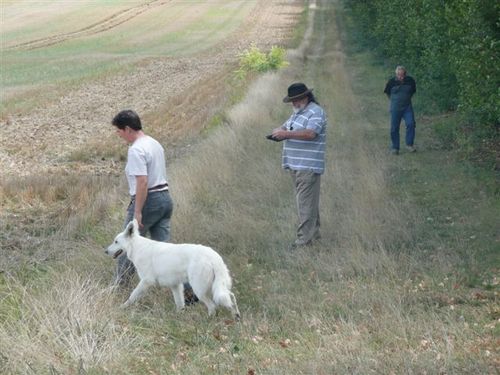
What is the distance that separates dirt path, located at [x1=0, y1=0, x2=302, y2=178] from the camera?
2083 cm

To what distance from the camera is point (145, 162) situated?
8984 millimetres

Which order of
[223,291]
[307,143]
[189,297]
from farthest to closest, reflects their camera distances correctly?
[307,143], [189,297], [223,291]

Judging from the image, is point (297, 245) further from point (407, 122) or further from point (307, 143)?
point (407, 122)

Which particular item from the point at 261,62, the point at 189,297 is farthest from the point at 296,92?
the point at 261,62

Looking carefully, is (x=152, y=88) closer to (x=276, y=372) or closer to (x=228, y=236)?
(x=228, y=236)

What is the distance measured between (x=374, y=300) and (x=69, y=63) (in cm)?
4092

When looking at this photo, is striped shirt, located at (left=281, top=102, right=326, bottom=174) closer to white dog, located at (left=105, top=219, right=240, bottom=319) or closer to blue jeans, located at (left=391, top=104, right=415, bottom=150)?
white dog, located at (left=105, top=219, right=240, bottom=319)

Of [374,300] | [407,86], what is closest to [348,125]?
[407,86]

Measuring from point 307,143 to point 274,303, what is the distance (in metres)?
2.82

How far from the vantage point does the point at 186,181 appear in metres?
14.1

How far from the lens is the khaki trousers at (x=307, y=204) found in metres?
11.0

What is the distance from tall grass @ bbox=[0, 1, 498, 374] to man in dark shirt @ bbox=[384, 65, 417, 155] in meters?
3.52

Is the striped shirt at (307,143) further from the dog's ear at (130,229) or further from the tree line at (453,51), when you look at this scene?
the tree line at (453,51)

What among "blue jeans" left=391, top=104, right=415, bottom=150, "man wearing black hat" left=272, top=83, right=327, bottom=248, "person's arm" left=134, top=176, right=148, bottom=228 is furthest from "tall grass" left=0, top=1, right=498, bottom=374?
"blue jeans" left=391, top=104, right=415, bottom=150
